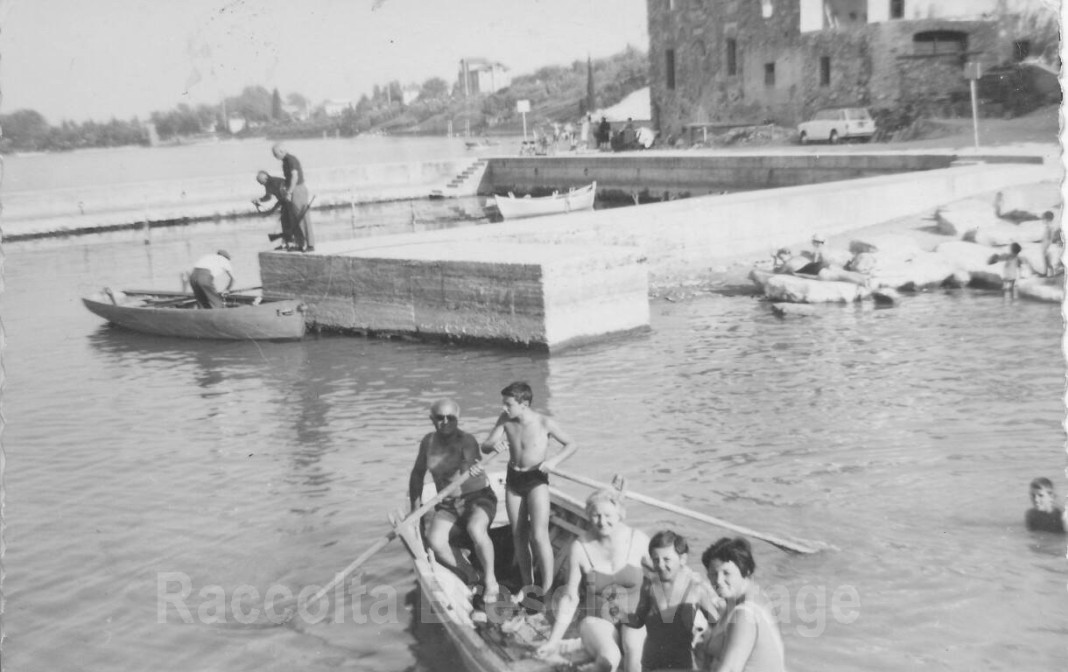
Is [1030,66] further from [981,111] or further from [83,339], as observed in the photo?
[83,339]

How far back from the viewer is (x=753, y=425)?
39.8 ft

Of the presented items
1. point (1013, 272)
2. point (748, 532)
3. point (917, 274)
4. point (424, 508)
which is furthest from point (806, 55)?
point (424, 508)

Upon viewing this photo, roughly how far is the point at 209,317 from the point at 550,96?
90.4 metres

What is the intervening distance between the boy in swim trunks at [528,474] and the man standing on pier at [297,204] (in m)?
11.1

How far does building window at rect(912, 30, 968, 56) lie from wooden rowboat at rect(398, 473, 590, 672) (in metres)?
37.0

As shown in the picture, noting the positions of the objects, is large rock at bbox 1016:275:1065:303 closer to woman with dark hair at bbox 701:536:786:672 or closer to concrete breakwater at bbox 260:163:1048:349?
concrete breakwater at bbox 260:163:1048:349

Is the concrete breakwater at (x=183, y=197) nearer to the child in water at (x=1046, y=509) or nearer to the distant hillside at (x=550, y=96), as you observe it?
the child in water at (x=1046, y=509)

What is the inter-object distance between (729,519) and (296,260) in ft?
34.5

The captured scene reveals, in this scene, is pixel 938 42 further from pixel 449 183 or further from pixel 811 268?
pixel 811 268

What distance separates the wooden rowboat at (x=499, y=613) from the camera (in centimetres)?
624

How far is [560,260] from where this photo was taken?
1519cm

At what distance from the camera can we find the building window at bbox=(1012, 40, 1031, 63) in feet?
121

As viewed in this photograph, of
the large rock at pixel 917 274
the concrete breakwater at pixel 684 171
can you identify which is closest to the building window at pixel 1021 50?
the concrete breakwater at pixel 684 171

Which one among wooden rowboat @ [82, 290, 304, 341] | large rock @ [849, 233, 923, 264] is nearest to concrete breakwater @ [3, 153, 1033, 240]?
large rock @ [849, 233, 923, 264]
